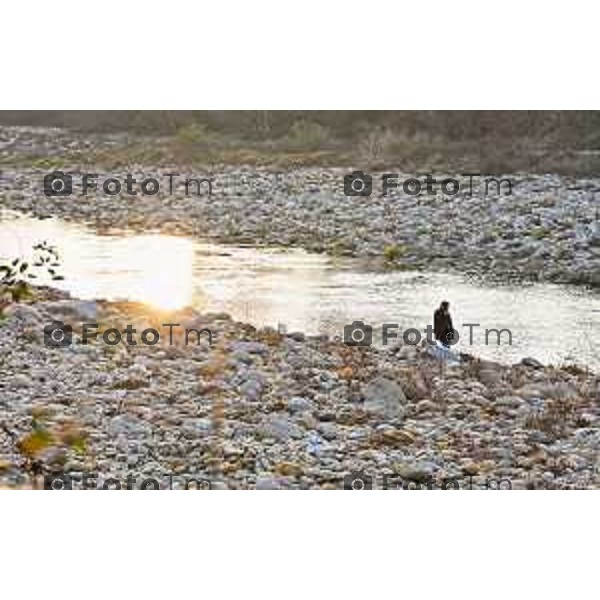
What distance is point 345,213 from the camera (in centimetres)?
525

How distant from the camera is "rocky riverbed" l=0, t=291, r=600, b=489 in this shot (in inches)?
200

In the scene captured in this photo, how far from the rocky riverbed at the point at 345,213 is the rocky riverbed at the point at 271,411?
38cm

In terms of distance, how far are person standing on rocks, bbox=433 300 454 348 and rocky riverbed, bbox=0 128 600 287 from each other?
0.73 ft

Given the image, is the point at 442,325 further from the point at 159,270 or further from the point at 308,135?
the point at 159,270

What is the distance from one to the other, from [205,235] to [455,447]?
128 centimetres

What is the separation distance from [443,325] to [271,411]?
766 millimetres

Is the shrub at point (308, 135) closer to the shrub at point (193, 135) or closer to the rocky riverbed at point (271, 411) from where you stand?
the shrub at point (193, 135)

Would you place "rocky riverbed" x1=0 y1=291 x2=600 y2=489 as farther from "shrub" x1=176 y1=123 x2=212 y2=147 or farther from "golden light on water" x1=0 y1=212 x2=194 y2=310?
"shrub" x1=176 y1=123 x2=212 y2=147

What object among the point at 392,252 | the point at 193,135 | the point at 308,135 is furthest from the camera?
the point at 392,252

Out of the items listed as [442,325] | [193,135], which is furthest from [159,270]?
[442,325]

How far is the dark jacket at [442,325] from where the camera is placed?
17.1 feet

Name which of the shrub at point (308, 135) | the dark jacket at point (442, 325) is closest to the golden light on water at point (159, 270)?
the shrub at point (308, 135)

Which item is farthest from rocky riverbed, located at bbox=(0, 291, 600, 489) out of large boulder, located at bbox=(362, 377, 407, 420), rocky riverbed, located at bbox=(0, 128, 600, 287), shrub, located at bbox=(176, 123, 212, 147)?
shrub, located at bbox=(176, 123, 212, 147)

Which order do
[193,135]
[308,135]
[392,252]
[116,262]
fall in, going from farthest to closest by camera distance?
[392,252] < [116,262] < [193,135] < [308,135]
